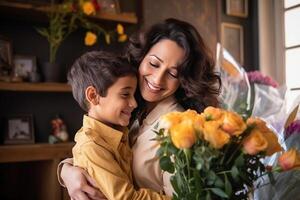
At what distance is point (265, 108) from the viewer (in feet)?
3.47

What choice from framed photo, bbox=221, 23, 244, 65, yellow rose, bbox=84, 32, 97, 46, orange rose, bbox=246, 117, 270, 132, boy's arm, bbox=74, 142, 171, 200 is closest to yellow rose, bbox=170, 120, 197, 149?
orange rose, bbox=246, 117, 270, 132

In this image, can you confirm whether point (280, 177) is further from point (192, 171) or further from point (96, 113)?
point (96, 113)

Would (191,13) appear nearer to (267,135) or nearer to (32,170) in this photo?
(32,170)

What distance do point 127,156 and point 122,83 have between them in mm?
212

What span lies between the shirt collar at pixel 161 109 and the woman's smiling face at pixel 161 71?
3 cm

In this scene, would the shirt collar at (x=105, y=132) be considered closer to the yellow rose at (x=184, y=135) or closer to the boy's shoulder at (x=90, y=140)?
the boy's shoulder at (x=90, y=140)

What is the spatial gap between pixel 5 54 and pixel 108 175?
1.65m

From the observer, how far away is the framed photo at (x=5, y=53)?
223 centimetres

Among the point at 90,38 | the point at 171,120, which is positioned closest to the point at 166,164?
the point at 171,120

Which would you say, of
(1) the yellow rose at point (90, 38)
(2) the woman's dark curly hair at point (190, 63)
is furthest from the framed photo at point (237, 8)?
(2) the woman's dark curly hair at point (190, 63)

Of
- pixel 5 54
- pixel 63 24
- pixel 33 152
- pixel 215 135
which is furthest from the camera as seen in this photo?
pixel 63 24

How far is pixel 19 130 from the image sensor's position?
232cm

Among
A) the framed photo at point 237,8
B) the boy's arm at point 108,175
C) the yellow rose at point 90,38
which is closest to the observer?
the boy's arm at point 108,175

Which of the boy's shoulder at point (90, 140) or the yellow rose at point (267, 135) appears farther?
the boy's shoulder at point (90, 140)
